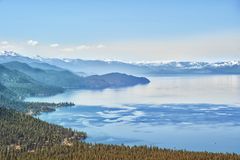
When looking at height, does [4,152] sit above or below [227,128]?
below

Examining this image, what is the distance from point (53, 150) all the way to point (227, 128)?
96.3 meters

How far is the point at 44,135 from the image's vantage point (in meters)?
143

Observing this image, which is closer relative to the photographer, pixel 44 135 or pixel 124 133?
pixel 44 135

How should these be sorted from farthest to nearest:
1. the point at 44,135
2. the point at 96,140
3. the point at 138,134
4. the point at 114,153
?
the point at 138,134, the point at 96,140, the point at 44,135, the point at 114,153

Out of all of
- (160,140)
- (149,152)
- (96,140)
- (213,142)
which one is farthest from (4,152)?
(213,142)

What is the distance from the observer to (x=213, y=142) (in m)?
163

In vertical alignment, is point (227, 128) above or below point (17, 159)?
above

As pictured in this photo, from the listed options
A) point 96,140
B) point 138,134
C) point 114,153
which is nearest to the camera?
point 114,153

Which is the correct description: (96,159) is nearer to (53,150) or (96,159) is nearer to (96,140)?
(53,150)

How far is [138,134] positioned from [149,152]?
61.2m

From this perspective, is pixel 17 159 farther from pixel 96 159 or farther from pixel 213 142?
pixel 213 142

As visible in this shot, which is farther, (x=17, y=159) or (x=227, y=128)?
(x=227, y=128)

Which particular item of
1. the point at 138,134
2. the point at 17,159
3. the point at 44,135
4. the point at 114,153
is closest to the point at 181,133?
the point at 138,134

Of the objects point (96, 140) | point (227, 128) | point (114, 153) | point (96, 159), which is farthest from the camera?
point (227, 128)
